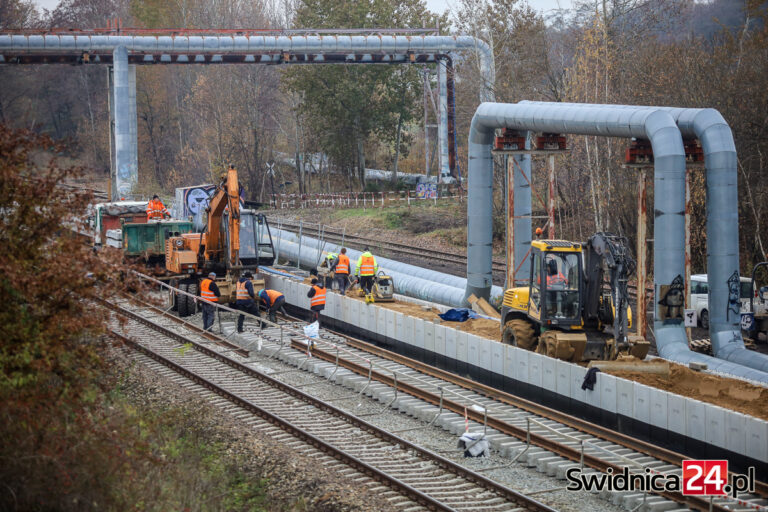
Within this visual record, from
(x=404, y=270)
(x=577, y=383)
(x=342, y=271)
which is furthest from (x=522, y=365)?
(x=404, y=270)

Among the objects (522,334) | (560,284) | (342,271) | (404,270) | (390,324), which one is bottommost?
(390,324)

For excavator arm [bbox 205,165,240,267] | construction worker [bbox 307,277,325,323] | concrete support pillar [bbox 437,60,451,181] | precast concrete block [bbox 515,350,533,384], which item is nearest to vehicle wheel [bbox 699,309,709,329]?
precast concrete block [bbox 515,350,533,384]

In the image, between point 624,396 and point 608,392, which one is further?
point 608,392

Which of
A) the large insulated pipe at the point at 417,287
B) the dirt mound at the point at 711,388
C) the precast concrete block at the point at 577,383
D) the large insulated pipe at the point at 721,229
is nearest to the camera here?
the dirt mound at the point at 711,388

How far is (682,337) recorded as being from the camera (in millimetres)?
19641

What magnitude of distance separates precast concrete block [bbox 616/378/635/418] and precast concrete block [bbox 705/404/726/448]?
1761mm

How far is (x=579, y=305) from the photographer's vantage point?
1792 cm

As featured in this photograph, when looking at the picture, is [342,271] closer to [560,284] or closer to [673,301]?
[560,284]

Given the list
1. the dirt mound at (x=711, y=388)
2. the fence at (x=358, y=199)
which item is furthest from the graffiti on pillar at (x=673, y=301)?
the fence at (x=358, y=199)

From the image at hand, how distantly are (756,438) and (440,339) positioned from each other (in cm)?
930

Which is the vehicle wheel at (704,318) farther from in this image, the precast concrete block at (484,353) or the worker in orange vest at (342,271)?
the worker in orange vest at (342,271)

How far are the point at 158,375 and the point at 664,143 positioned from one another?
12.7 meters

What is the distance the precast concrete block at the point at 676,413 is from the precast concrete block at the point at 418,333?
8.22 m

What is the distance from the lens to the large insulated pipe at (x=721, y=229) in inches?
765
